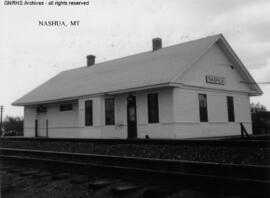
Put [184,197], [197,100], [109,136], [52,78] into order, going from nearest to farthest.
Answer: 1. [184,197]
2. [197,100]
3. [109,136]
4. [52,78]

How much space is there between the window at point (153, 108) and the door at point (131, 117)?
1.14 meters

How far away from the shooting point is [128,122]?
18938mm

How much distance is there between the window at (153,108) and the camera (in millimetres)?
17531

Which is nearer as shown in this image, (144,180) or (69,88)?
(144,180)

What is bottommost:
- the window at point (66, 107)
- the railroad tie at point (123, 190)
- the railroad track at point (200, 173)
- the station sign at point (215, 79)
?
the railroad tie at point (123, 190)

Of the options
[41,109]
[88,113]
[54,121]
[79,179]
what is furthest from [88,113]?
[79,179]

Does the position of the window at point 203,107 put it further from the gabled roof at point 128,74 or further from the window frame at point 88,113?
the window frame at point 88,113

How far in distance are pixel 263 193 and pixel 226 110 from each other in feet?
52.8

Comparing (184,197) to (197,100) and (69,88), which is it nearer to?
(197,100)

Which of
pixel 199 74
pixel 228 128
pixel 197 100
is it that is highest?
pixel 199 74

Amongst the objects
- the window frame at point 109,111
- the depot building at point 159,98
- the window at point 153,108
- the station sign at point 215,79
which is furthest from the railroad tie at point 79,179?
the station sign at point 215,79

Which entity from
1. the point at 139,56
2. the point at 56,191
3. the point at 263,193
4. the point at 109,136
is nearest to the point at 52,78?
the point at 139,56

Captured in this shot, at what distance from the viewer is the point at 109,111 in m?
20.1

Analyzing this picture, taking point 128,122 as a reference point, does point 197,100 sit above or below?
above
